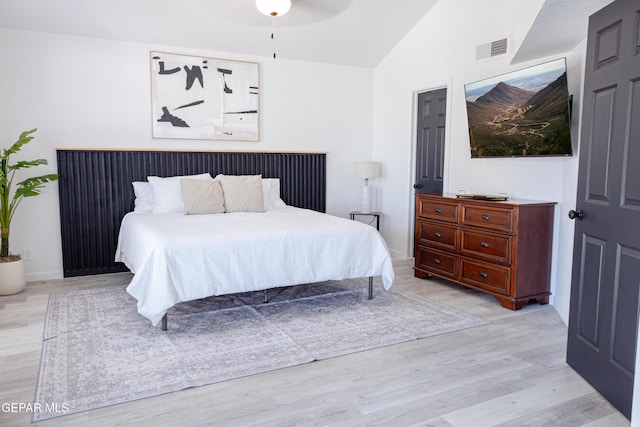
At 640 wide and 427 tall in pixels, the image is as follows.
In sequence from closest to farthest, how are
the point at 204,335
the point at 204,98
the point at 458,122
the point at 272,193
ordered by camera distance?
the point at 204,335, the point at 458,122, the point at 204,98, the point at 272,193

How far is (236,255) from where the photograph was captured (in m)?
3.25

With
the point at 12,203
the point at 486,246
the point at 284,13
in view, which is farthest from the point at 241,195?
the point at 486,246

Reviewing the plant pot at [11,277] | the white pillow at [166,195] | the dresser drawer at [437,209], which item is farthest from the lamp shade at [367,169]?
the plant pot at [11,277]

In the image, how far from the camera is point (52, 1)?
407 centimetres

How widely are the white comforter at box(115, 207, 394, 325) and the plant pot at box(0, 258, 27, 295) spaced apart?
954mm

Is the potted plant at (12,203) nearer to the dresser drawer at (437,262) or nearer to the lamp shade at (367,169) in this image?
the lamp shade at (367,169)

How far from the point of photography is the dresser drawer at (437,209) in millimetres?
4270

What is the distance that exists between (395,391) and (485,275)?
193 cm

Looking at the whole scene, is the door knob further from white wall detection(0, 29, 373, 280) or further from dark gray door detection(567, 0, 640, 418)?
white wall detection(0, 29, 373, 280)

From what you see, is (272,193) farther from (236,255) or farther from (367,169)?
(236,255)

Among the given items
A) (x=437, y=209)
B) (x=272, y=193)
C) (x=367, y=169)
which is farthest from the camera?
(x=367, y=169)

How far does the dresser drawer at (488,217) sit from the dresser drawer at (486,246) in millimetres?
71

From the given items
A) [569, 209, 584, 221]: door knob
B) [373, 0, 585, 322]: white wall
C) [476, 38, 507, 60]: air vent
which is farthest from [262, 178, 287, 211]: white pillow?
[569, 209, 584, 221]: door knob

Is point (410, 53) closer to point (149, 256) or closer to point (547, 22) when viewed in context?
point (547, 22)
